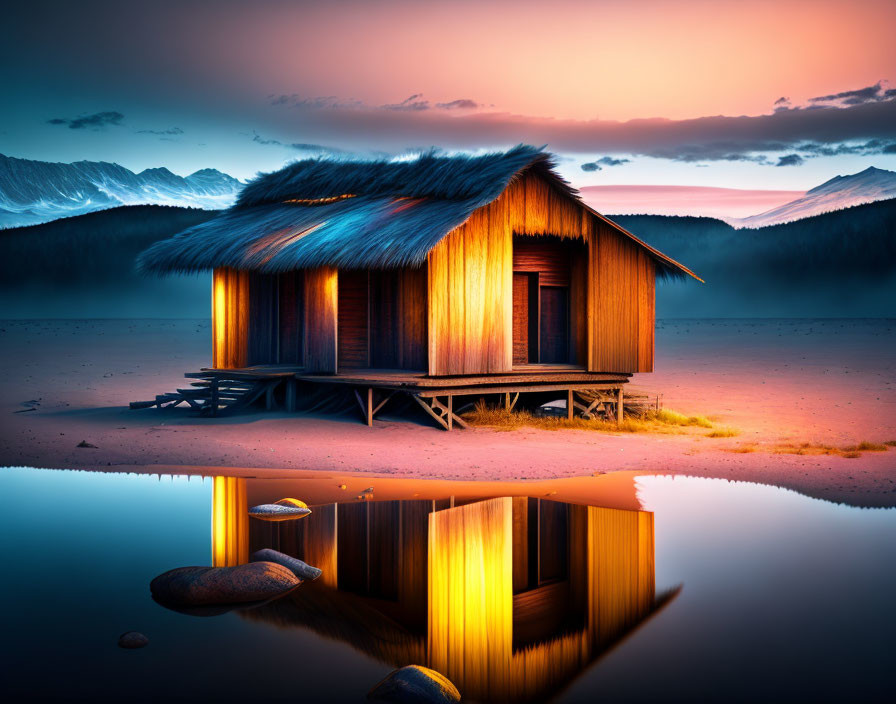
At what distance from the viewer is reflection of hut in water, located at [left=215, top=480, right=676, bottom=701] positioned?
624cm

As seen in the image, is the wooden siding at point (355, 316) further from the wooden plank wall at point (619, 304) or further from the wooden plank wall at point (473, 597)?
the wooden plank wall at point (473, 597)

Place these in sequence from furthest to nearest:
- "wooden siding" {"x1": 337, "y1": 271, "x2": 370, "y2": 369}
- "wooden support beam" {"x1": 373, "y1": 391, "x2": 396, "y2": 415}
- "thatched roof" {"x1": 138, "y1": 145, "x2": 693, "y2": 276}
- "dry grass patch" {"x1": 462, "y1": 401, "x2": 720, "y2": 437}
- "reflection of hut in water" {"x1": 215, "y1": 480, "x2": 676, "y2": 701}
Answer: "wooden siding" {"x1": 337, "y1": 271, "x2": 370, "y2": 369} < "dry grass patch" {"x1": 462, "y1": 401, "x2": 720, "y2": 437} < "wooden support beam" {"x1": 373, "y1": 391, "x2": 396, "y2": 415} < "thatched roof" {"x1": 138, "y1": 145, "x2": 693, "y2": 276} < "reflection of hut in water" {"x1": 215, "y1": 480, "x2": 676, "y2": 701}

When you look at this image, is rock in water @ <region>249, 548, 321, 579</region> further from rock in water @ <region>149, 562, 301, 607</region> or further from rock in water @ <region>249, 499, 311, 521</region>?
rock in water @ <region>249, 499, 311, 521</region>

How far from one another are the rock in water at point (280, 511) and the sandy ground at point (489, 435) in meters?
2.13

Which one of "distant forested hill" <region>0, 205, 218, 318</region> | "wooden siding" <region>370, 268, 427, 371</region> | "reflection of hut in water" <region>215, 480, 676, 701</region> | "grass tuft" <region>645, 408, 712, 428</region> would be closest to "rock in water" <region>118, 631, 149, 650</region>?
"reflection of hut in water" <region>215, 480, 676, 701</region>

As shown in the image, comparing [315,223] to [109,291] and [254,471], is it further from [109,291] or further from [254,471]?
[109,291]

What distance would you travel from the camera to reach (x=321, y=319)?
16406 millimetres

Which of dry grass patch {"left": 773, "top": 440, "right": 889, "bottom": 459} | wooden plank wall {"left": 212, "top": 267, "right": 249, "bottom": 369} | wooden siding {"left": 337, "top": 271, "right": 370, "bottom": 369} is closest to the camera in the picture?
dry grass patch {"left": 773, "top": 440, "right": 889, "bottom": 459}

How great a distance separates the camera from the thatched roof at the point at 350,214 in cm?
1506

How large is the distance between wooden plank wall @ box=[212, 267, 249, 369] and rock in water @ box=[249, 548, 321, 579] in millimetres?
11248

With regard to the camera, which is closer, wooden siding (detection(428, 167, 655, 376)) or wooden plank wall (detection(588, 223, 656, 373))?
wooden siding (detection(428, 167, 655, 376))

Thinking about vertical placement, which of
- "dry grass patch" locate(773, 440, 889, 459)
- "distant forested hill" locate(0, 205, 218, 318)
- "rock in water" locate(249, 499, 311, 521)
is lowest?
"rock in water" locate(249, 499, 311, 521)

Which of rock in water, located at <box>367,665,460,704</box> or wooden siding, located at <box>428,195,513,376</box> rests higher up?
wooden siding, located at <box>428,195,513,376</box>

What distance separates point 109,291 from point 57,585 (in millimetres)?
70813
